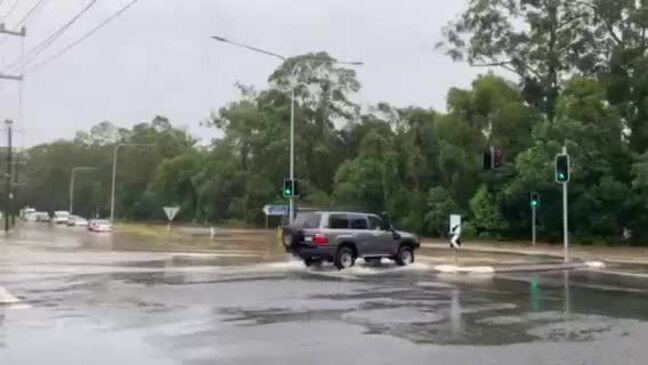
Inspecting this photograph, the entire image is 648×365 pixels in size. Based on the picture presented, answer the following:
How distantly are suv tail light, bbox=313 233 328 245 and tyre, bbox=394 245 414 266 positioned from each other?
3.13 meters

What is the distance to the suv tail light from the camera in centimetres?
2767

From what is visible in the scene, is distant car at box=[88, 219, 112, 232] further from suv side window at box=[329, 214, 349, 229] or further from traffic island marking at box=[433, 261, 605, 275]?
traffic island marking at box=[433, 261, 605, 275]

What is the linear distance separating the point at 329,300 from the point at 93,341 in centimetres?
651

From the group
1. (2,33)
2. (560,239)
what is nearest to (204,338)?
(2,33)

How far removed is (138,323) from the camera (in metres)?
13.7

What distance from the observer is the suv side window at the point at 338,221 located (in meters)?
28.2

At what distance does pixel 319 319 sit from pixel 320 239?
1334 cm

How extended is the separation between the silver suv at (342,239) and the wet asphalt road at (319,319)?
251 centimetres

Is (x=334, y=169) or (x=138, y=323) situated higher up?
(x=334, y=169)

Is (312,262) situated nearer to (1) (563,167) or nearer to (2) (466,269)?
(2) (466,269)

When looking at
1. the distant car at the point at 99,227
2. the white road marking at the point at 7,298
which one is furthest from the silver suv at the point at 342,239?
the distant car at the point at 99,227

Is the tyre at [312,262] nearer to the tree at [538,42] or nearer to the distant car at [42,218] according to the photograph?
the tree at [538,42]

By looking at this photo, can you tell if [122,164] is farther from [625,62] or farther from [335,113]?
[625,62]

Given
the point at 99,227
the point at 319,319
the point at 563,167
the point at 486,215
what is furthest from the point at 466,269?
the point at 99,227
